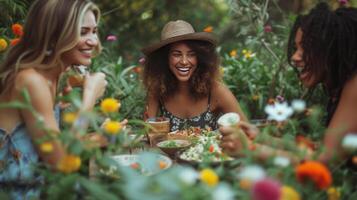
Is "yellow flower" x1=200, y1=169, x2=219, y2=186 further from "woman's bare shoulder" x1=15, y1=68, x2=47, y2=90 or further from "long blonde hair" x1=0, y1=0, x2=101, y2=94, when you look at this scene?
"long blonde hair" x1=0, y1=0, x2=101, y2=94

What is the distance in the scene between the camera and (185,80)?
294cm

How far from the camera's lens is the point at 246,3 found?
3.60 m

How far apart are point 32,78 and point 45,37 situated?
207mm

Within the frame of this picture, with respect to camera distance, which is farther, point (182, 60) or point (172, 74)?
point (172, 74)

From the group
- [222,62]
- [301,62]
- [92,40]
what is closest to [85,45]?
[92,40]

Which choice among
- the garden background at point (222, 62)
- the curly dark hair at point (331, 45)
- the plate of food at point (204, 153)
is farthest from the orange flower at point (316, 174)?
the curly dark hair at point (331, 45)

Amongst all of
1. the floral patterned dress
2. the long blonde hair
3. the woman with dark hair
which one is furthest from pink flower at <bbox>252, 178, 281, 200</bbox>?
the long blonde hair

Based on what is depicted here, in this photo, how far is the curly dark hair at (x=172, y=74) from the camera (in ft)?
9.90

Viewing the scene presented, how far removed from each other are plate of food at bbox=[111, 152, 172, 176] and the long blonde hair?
0.55 metres

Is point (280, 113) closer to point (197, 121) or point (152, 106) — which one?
point (197, 121)

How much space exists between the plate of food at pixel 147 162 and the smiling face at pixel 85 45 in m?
0.56

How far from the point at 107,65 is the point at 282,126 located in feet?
8.93

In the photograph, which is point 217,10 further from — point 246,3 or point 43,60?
point 43,60

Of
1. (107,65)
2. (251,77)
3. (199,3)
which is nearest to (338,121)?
(251,77)
